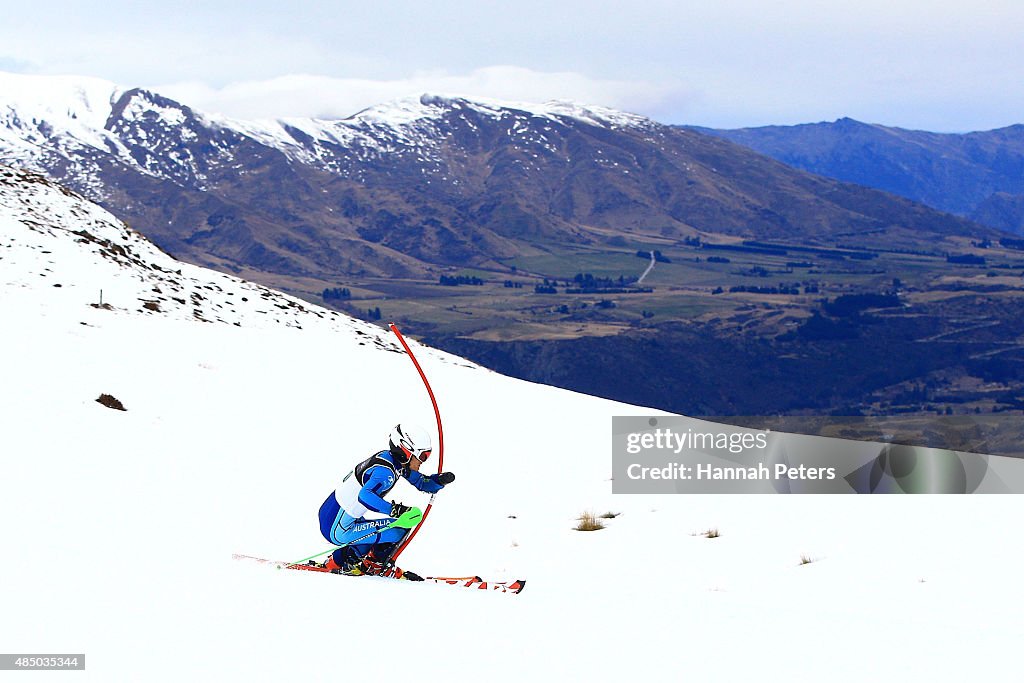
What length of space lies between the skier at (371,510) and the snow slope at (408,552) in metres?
0.84

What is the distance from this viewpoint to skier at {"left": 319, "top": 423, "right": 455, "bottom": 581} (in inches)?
485

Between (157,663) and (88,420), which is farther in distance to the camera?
(88,420)

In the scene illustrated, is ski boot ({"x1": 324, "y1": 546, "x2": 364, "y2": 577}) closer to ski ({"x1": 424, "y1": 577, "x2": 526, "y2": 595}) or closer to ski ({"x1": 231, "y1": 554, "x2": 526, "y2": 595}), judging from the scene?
ski ({"x1": 231, "y1": 554, "x2": 526, "y2": 595})

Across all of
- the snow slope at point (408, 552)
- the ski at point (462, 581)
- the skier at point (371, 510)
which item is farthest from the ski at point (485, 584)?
the snow slope at point (408, 552)

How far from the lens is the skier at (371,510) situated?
12.3m

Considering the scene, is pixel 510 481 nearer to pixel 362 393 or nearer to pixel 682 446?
pixel 682 446

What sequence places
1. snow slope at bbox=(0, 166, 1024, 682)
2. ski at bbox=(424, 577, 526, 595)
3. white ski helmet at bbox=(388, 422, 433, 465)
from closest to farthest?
snow slope at bbox=(0, 166, 1024, 682) < ski at bbox=(424, 577, 526, 595) < white ski helmet at bbox=(388, 422, 433, 465)

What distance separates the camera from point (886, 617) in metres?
10.8

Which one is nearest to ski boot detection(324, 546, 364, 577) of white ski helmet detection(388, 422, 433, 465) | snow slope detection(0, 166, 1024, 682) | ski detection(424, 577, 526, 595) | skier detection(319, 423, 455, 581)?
skier detection(319, 423, 455, 581)

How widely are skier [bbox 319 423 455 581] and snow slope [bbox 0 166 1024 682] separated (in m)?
0.84

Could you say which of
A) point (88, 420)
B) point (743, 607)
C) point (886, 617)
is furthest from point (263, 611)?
point (88, 420)

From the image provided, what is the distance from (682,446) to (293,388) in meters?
9.61

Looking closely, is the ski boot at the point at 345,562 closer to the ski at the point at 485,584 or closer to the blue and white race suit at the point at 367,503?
the blue and white race suit at the point at 367,503

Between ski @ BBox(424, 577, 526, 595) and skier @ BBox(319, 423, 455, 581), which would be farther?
skier @ BBox(319, 423, 455, 581)
